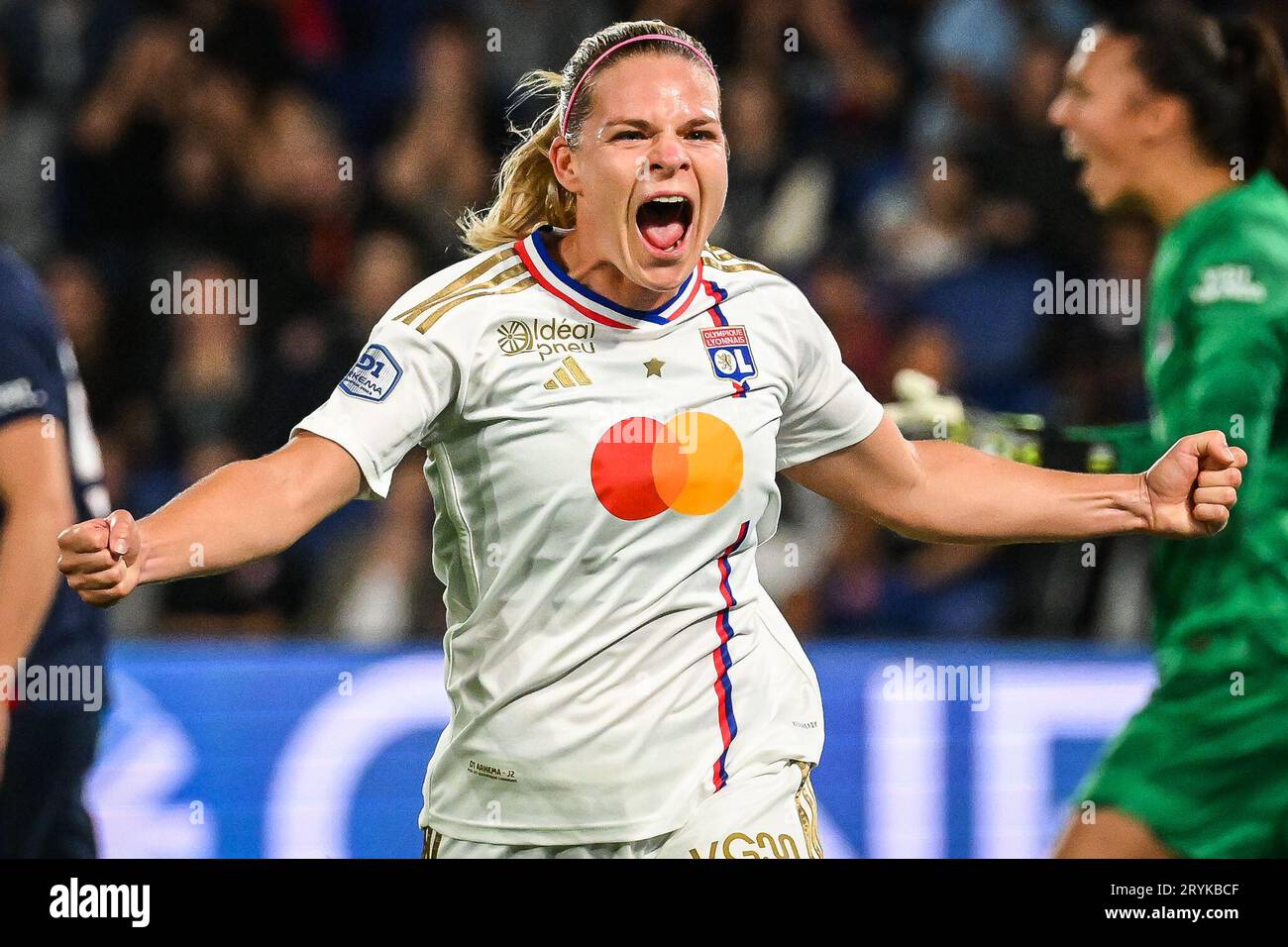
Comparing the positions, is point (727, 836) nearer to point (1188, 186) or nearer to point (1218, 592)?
point (1218, 592)

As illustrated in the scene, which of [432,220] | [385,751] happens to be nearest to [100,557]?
[385,751]

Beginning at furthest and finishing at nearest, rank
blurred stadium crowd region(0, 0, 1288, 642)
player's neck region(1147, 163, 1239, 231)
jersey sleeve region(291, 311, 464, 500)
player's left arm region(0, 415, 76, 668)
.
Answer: blurred stadium crowd region(0, 0, 1288, 642) → player's neck region(1147, 163, 1239, 231) → player's left arm region(0, 415, 76, 668) → jersey sleeve region(291, 311, 464, 500)

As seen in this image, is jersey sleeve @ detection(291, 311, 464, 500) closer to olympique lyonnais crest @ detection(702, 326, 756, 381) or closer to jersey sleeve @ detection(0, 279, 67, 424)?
olympique lyonnais crest @ detection(702, 326, 756, 381)

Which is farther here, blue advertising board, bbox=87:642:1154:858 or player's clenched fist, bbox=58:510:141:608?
blue advertising board, bbox=87:642:1154:858

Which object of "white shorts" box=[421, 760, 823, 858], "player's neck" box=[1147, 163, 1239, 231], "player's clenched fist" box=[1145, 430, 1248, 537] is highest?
"player's neck" box=[1147, 163, 1239, 231]

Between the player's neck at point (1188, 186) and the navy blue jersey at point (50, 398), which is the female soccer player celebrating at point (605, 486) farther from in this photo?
the player's neck at point (1188, 186)

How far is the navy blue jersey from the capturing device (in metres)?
3.58

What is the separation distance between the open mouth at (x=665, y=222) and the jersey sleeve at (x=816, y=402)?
10.4 inches

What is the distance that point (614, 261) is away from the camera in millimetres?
2838

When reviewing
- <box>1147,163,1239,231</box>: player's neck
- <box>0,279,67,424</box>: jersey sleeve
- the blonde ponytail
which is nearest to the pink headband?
the blonde ponytail

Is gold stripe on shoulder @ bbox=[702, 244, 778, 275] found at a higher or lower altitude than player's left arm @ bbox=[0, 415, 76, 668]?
higher

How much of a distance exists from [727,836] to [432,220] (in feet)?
12.0
